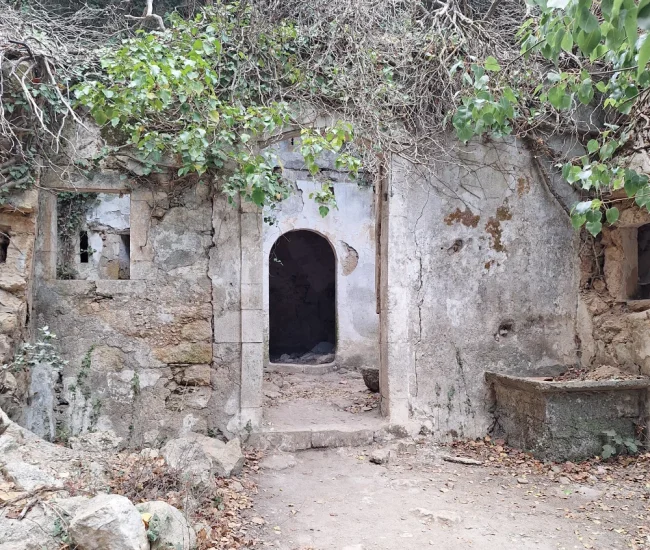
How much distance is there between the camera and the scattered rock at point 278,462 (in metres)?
4.77

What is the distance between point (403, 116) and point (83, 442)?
4.09 m

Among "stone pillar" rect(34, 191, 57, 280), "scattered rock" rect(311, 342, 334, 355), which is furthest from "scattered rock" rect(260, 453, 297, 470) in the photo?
"scattered rock" rect(311, 342, 334, 355)

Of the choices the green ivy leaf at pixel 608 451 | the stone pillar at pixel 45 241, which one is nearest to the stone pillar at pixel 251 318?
the stone pillar at pixel 45 241

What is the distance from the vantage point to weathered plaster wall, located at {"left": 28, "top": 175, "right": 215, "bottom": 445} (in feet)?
15.7

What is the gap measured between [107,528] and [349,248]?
25.3 feet

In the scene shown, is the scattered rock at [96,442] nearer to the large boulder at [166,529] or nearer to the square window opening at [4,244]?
the large boulder at [166,529]

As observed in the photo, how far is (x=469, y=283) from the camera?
563cm

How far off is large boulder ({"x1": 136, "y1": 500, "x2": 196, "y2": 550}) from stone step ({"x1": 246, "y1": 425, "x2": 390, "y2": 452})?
6.40 feet

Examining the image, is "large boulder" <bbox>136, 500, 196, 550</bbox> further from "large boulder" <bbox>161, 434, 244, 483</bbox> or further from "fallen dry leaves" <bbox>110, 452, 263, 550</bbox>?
"large boulder" <bbox>161, 434, 244, 483</bbox>

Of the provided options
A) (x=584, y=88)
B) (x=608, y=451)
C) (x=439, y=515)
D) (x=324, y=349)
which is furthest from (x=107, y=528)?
(x=324, y=349)

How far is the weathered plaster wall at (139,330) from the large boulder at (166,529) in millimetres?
1980

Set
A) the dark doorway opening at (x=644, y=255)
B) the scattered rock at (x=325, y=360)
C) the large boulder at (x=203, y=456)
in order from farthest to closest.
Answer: the scattered rock at (x=325, y=360) → the dark doorway opening at (x=644, y=255) → the large boulder at (x=203, y=456)

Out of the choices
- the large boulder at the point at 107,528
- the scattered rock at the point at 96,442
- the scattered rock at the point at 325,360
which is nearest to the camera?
the large boulder at the point at 107,528

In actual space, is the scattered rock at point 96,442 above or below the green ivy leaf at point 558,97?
below
